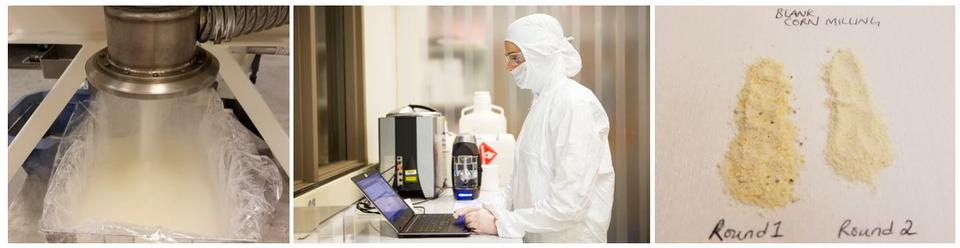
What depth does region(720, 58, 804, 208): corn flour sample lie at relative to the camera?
1.75 m

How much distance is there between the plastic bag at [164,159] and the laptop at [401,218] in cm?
24

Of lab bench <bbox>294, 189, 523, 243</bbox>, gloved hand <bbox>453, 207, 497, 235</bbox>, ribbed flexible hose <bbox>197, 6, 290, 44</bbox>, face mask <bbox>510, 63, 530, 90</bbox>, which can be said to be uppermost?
ribbed flexible hose <bbox>197, 6, 290, 44</bbox>

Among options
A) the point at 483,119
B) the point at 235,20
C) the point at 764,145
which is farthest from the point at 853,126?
the point at 235,20

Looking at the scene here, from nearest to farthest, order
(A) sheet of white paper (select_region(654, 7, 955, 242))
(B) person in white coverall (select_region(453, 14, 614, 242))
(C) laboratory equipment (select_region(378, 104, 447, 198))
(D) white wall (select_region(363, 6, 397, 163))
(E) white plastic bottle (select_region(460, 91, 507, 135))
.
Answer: (B) person in white coverall (select_region(453, 14, 614, 242))
(A) sheet of white paper (select_region(654, 7, 955, 242))
(C) laboratory equipment (select_region(378, 104, 447, 198))
(E) white plastic bottle (select_region(460, 91, 507, 135))
(D) white wall (select_region(363, 6, 397, 163))

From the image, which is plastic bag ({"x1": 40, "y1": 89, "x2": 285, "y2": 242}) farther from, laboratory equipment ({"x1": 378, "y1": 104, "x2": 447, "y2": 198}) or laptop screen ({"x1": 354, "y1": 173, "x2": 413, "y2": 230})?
laboratory equipment ({"x1": 378, "y1": 104, "x2": 447, "y2": 198})

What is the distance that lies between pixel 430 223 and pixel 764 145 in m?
0.86

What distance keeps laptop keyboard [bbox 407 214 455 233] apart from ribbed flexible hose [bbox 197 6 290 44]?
1.92 ft

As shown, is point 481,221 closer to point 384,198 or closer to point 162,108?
point 384,198

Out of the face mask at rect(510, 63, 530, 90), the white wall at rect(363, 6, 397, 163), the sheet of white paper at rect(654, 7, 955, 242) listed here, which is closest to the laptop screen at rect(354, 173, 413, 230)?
the face mask at rect(510, 63, 530, 90)

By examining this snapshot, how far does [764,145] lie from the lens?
177cm

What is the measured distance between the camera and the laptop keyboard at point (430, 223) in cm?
164

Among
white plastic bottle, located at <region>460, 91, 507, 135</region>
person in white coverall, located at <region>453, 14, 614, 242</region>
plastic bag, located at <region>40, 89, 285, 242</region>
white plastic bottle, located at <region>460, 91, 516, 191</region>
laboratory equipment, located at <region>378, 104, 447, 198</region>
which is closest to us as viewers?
person in white coverall, located at <region>453, 14, 614, 242</region>

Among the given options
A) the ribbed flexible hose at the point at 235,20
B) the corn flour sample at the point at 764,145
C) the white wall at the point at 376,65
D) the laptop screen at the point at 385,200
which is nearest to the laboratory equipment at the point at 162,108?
the ribbed flexible hose at the point at 235,20
